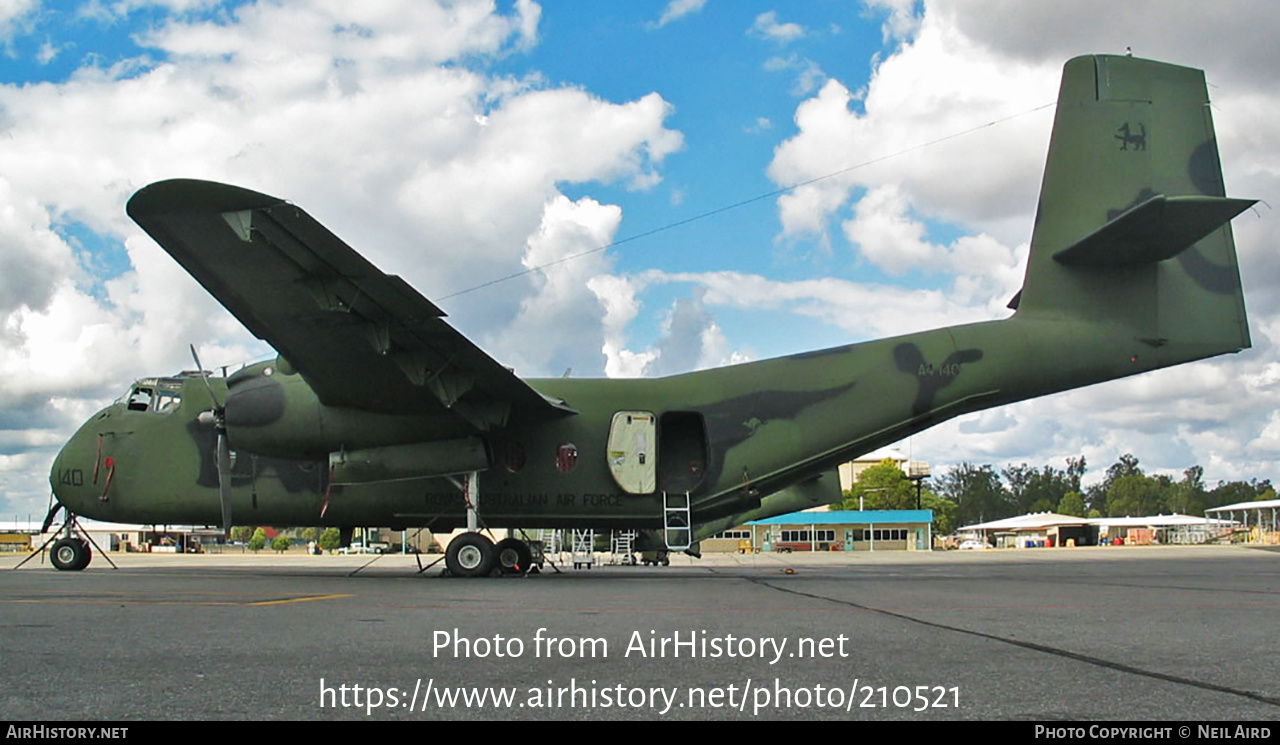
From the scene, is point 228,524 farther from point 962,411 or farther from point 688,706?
point 688,706

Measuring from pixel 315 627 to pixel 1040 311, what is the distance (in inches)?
558

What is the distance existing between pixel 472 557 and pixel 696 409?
4.54 m

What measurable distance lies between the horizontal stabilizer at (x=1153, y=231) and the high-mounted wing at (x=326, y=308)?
9406 mm

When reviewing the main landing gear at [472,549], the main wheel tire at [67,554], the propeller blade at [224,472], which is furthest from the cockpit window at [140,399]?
the main landing gear at [472,549]

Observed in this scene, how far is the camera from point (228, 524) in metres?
17.2

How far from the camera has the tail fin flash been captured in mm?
17141

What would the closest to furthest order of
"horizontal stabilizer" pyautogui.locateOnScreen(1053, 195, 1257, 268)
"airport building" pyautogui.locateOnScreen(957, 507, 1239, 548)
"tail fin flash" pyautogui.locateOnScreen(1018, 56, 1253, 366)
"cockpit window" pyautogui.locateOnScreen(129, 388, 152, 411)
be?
"horizontal stabilizer" pyautogui.locateOnScreen(1053, 195, 1257, 268) → "tail fin flash" pyautogui.locateOnScreen(1018, 56, 1253, 366) → "cockpit window" pyautogui.locateOnScreen(129, 388, 152, 411) → "airport building" pyautogui.locateOnScreen(957, 507, 1239, 548)

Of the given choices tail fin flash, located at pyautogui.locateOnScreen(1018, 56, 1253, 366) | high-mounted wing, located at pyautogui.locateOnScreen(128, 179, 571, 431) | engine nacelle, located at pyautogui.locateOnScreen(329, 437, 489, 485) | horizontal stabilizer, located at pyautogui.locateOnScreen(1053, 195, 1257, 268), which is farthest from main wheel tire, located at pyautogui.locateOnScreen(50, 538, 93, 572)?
horizontal stabilizer, located at pyautogui.locateOnScreen(1053, 195, 1257, 268)

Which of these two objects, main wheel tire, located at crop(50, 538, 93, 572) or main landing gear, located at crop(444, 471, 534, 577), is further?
main wheel tire, located at crop(50, 538, 93, 572)

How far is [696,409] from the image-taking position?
17281 mm

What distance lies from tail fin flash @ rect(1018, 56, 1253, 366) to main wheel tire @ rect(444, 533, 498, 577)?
10101 mm

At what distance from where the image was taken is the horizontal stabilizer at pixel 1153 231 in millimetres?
14625

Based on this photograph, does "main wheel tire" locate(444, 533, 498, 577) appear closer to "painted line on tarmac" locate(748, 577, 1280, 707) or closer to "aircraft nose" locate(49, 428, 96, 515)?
"aircraft nose" locate(49, 428, 96, 515)

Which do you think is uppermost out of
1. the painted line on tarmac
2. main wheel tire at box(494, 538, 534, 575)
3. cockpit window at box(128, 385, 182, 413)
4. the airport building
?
cockpit window at box(128, 385, 182, 413)
